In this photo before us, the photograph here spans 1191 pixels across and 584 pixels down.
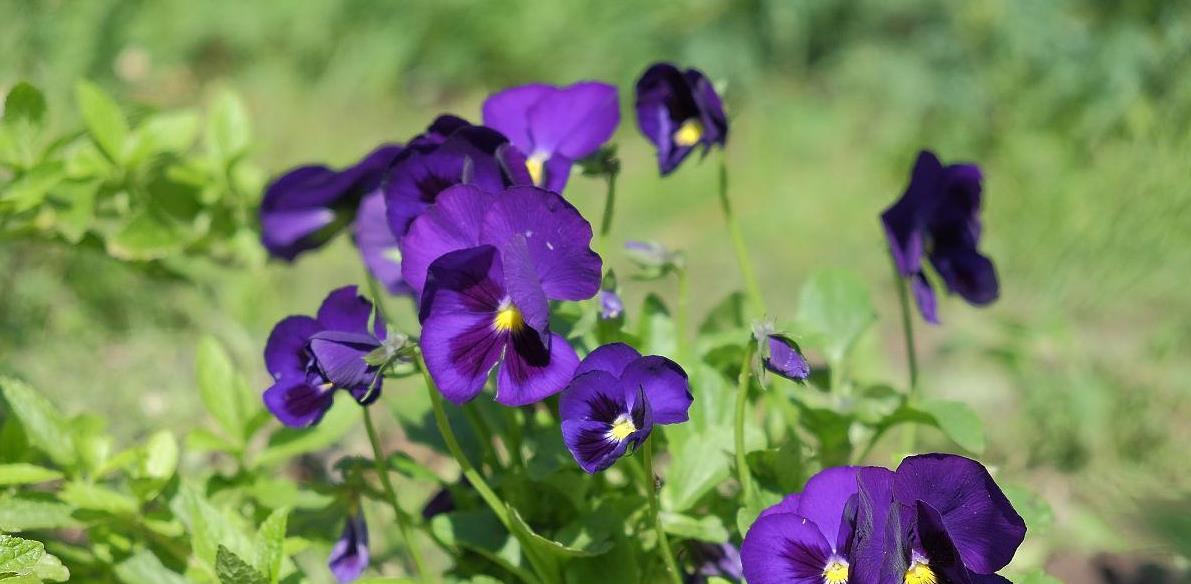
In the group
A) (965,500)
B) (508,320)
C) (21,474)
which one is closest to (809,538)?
(965,500)

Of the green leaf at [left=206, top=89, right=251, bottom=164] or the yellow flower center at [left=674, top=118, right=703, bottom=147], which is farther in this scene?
the green leaf at [left=206, top=89, right=251, bottom=164]

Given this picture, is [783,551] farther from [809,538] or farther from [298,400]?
[298,400]

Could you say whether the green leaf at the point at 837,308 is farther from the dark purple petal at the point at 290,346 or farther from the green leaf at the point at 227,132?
the green leaf at the point at 227,132

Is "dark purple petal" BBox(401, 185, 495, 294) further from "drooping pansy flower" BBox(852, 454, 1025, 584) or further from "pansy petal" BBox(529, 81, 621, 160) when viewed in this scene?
"drooping pansy flower" BBox(852, 454, 1025, 584)

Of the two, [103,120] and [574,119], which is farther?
[103,120]

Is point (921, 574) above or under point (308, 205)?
under

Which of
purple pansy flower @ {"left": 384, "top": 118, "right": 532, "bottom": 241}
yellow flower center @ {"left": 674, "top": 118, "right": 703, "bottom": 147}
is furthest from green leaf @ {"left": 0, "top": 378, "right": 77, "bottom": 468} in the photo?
yellow flower center @ {"left": 674, "top": 118, "right": 703, "bottom": 147}

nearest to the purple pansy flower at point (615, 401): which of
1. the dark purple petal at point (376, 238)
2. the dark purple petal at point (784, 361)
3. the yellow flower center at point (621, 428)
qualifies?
the yellow flower center at point (621, 428)
